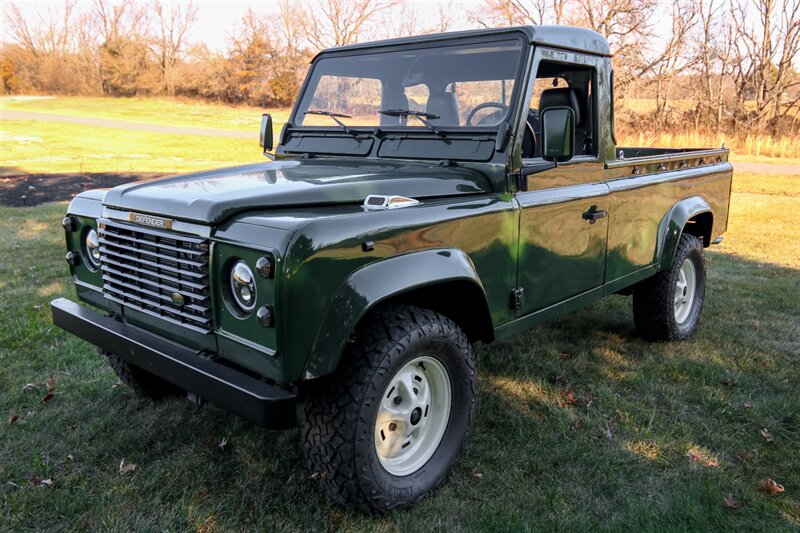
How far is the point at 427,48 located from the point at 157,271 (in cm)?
194

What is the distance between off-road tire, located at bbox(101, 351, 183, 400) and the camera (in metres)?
3.51

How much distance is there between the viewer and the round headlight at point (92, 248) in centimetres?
309

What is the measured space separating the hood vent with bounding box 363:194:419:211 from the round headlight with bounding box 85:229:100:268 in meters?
1.43

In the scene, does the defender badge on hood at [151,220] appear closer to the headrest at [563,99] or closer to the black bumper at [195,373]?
the black bumper at [195,373]

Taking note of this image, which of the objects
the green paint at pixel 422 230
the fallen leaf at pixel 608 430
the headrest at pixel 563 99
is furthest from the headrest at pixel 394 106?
the fallen leaf at pixel 608 430

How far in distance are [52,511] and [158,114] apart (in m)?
33.9

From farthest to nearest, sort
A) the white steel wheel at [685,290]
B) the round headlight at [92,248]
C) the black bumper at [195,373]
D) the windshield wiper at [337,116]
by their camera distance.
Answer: the white steel wheel at [685,290] → the windshield wiper at [337,116] → the round headlight at [92,248] → the black bumper at [195,373]

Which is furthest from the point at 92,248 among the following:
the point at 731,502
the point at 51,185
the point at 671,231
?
the point at 51,185

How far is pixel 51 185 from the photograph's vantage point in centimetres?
1273

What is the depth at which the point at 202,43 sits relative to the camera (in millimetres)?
45938

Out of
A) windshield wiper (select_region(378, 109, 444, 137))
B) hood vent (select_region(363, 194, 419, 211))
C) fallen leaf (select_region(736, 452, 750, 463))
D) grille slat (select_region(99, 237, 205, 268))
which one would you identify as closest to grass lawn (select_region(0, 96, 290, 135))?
windshield wiper (select_region(378, 109, 444, 137))

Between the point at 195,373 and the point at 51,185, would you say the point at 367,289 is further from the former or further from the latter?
the point at 51,185

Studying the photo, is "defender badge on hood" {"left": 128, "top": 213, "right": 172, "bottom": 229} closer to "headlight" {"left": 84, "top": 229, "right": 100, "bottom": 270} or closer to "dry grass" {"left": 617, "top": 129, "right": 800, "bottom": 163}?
"headlight" {"left": 84, "top": 229, "right": 100, "bottom": 270}

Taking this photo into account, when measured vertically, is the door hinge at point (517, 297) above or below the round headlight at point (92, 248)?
below
